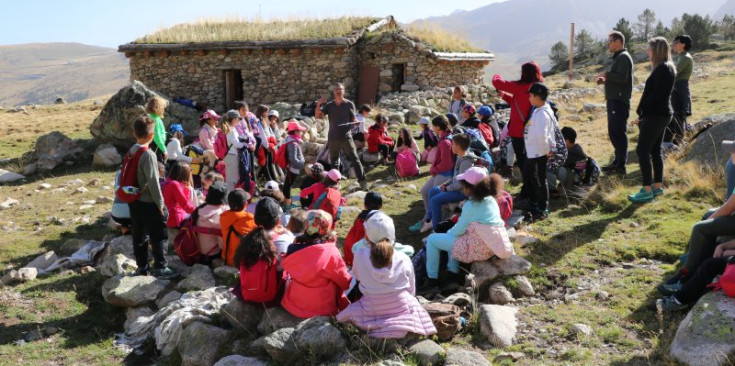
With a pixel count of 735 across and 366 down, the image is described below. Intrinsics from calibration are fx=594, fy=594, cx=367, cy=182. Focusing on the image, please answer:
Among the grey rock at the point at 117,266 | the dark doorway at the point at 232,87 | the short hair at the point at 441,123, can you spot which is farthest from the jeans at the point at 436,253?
the dark doorway at the point at 232,87

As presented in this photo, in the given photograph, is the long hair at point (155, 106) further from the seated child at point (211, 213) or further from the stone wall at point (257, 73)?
the stone wall at point (257, 73)

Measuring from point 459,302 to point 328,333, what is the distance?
1.31 metres

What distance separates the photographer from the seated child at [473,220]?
228 inches

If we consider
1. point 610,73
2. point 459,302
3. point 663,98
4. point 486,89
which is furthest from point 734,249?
point 486,89

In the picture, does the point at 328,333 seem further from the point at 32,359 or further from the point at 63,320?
the point at 63,320

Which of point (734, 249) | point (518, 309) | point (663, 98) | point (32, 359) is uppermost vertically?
point (663, 98)

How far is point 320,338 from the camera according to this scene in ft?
15.9

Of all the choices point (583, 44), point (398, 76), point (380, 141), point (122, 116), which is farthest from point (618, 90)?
point (583, 44)

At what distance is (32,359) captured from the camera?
5863 millimetres

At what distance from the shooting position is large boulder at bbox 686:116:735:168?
830cm

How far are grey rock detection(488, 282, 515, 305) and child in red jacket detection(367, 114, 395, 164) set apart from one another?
6597mm

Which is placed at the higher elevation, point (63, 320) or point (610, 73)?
point (610, 73)

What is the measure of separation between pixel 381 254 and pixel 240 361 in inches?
60.5

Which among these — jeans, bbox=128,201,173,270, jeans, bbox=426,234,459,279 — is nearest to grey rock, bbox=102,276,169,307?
jeans, bbox=128,201,173,270
